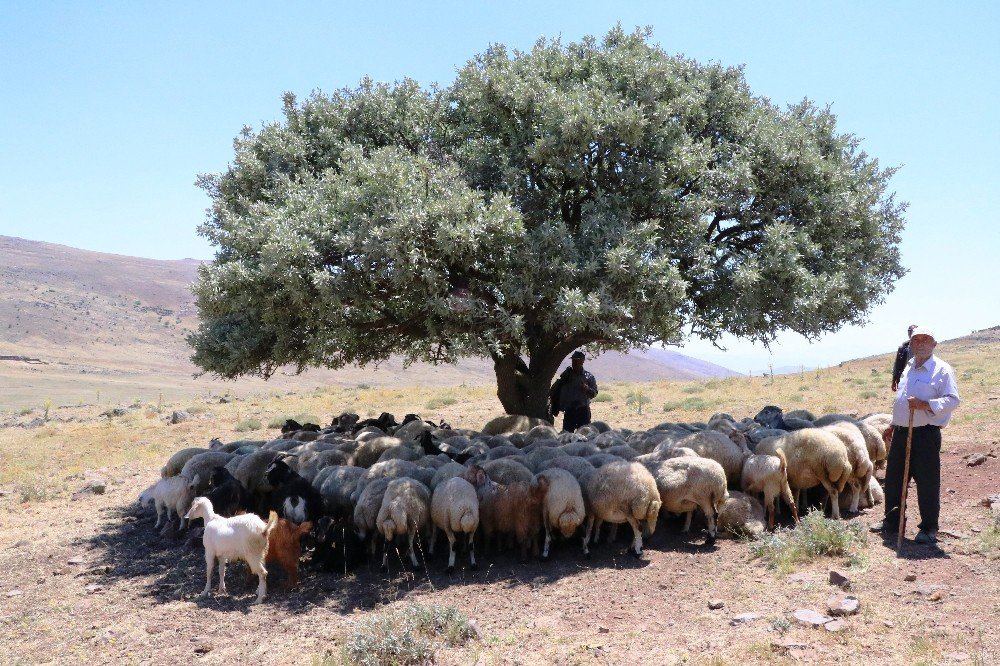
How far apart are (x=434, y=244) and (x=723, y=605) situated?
218 inches

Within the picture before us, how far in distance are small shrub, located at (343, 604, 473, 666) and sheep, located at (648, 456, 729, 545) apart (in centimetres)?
311

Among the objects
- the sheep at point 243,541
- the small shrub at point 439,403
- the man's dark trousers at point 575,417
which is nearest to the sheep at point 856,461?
the man's dark trousers at point 575,417

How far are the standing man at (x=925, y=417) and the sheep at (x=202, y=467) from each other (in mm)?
9029

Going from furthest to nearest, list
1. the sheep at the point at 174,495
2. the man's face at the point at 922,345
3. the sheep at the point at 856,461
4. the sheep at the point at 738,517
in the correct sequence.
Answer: the sheep at the point at 174,495
the sheep at the point at 856,461
the sheep at the point at 738,517
the man's face at the point at 922,345

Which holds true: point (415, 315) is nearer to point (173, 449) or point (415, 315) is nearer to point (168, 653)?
point (168, 653)

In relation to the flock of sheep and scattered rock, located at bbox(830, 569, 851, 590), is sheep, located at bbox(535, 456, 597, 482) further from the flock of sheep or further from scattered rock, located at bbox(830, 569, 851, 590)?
scattered rock, located at bbox(830, 569, 851, 590)

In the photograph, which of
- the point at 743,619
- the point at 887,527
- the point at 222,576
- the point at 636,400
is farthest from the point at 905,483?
the point at 636,400

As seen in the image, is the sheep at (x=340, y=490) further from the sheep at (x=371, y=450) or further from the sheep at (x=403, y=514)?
the sheep at (x=371, y=450)

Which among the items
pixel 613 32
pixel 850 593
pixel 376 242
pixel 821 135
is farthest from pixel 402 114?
pixel 850 593

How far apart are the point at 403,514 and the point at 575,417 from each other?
7265mm

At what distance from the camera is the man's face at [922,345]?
776 centimetres

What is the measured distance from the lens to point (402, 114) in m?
13.4

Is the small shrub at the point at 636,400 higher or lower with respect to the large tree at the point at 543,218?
lower

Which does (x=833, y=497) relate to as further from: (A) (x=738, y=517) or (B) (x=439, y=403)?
(B) (x=439, y=403)
